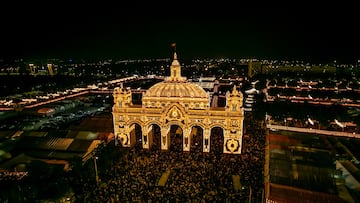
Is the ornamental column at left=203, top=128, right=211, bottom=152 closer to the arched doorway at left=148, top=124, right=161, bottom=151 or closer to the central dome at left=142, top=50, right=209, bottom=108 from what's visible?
the central dome at left=142, top=50, right=209, bottom=108

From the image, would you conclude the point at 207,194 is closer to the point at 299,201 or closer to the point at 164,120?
the point at 299,201

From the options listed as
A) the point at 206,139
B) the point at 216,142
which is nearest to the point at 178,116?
the point at 206,139

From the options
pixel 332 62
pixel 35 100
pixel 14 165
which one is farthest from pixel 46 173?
pixel 332 62

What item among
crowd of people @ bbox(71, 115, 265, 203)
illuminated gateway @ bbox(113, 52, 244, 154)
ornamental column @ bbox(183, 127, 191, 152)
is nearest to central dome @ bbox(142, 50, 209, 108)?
illuminated gateway @ bbox(113, 52, 244, 154)

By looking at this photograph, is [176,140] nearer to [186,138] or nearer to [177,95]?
[186,138]

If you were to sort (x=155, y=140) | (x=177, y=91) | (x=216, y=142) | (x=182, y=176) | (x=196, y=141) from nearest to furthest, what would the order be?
(x=182, y=176) < (x=216, y=142) < (x=196, y=141) < (x=155, y=140) < (x=177, y=91)

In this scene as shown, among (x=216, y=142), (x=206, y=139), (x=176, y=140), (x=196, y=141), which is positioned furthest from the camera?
(x=176, y=140)

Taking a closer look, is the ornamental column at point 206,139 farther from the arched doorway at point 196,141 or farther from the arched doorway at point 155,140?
the arched doorway at point 155,140
